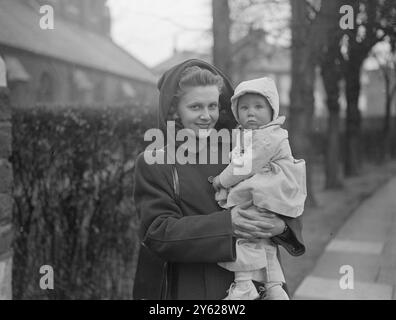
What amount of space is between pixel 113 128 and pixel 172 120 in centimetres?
213

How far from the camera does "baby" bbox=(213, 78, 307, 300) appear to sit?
1873 mm

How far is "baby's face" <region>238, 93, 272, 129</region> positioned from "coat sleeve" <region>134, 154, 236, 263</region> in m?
0.39

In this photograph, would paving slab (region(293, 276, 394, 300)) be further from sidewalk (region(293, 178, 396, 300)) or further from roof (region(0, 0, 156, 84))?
roof (region(0, 0, 156, 84))

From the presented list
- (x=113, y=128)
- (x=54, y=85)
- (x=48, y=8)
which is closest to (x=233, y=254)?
(x=113, y=128)

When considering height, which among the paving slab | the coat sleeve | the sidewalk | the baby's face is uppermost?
the baby's face

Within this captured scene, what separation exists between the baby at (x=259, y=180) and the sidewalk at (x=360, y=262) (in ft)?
5.83

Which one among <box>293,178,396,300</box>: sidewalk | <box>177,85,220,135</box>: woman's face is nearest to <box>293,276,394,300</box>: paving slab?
<box>293,178,396,300</box>: sidewalk

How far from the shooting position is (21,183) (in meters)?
4.30

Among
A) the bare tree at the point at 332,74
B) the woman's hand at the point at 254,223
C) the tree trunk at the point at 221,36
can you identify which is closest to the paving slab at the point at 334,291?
the bare tree at the point at 332,74

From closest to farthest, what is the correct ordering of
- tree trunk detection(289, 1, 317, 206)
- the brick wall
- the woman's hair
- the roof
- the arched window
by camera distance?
the woman's hair, the brick wall, tree trunk detection(289, 1, 317, 206), the roof, the arched window

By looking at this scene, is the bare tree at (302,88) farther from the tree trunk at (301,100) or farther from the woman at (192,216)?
the woman at (192,216)

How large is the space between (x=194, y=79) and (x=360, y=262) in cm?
420

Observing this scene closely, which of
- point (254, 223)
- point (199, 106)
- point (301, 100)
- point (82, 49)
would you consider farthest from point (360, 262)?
point (82, 49)
